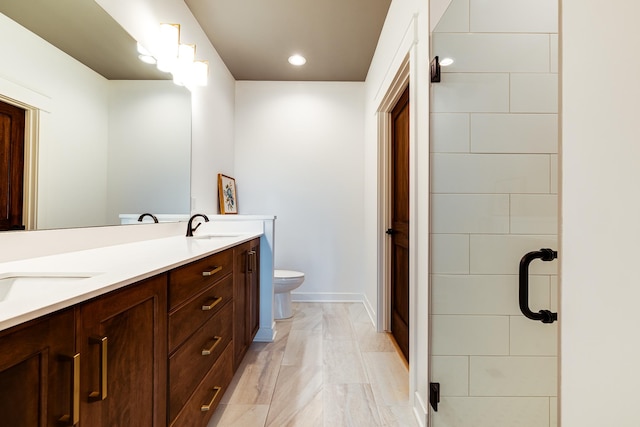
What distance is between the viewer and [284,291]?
282 cm

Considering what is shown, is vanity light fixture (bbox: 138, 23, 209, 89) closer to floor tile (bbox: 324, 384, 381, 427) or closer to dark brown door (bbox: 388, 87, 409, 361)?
dark brown door (bbox: 388, 87, 409, 361)

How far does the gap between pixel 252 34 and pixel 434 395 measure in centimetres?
283

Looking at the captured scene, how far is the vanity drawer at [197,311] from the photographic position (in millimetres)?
1037

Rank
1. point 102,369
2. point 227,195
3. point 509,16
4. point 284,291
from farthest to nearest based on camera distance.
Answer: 1. point 227,195
2. point 284,291
3. point 509,16
4. point 102,369

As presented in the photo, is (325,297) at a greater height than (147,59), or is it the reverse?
(147,59)

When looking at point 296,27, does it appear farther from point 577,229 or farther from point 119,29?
point 577,229

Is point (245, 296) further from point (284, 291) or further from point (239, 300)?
point (284, 291)

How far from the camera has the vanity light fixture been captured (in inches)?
74.9

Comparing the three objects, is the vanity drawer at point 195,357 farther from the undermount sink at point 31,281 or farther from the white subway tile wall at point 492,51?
the white subway tile wall at point 492,51

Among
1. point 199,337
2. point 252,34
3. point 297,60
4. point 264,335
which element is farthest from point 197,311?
point 297,60

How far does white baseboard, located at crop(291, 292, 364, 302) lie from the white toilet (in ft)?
1.66

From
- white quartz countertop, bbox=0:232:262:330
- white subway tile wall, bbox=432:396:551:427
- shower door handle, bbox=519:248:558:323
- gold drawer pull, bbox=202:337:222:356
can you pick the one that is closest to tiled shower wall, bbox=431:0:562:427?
white subway tile wall, bbox=432:396:551:427

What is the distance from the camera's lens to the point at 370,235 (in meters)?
3.05

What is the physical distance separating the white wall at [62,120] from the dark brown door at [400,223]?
182 centimetres
